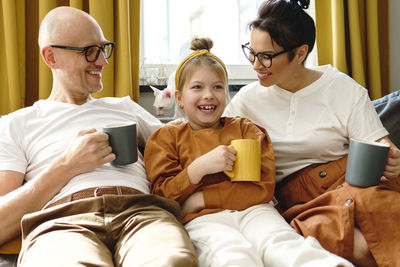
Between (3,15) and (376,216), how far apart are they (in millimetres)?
1845

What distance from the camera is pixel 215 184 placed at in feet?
4.07

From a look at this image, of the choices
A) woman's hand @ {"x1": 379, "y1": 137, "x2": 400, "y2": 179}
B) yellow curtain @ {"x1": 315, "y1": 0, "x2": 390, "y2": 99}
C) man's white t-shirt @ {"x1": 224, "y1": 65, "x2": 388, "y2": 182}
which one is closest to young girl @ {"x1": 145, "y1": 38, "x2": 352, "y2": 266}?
man's white t-shirt @ {"x1": 224, "y1": 65, "x2": 388, "y2": 182}

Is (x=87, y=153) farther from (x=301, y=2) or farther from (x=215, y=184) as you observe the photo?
(x=301, y=2)

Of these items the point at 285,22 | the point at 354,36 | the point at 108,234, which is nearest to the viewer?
the point at 108,234

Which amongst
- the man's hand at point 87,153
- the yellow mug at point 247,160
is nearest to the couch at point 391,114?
the yellow mug at point 247,160

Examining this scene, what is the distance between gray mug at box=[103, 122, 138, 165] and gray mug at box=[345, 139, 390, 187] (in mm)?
679

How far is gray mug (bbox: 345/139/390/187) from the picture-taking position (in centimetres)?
103

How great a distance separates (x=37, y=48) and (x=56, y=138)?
833mm

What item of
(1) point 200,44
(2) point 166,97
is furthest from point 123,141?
(2) point 166,97

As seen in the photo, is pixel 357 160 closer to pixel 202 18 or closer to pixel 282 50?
pixel 282 50

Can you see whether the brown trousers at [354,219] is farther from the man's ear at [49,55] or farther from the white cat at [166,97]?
the man's ear at [49,55]

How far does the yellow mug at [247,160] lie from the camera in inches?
44.1

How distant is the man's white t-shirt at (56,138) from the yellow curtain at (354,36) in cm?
156

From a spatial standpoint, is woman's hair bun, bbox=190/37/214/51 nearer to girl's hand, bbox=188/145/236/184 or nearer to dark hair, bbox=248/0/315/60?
dark hair, bbox=248/0/315/60
